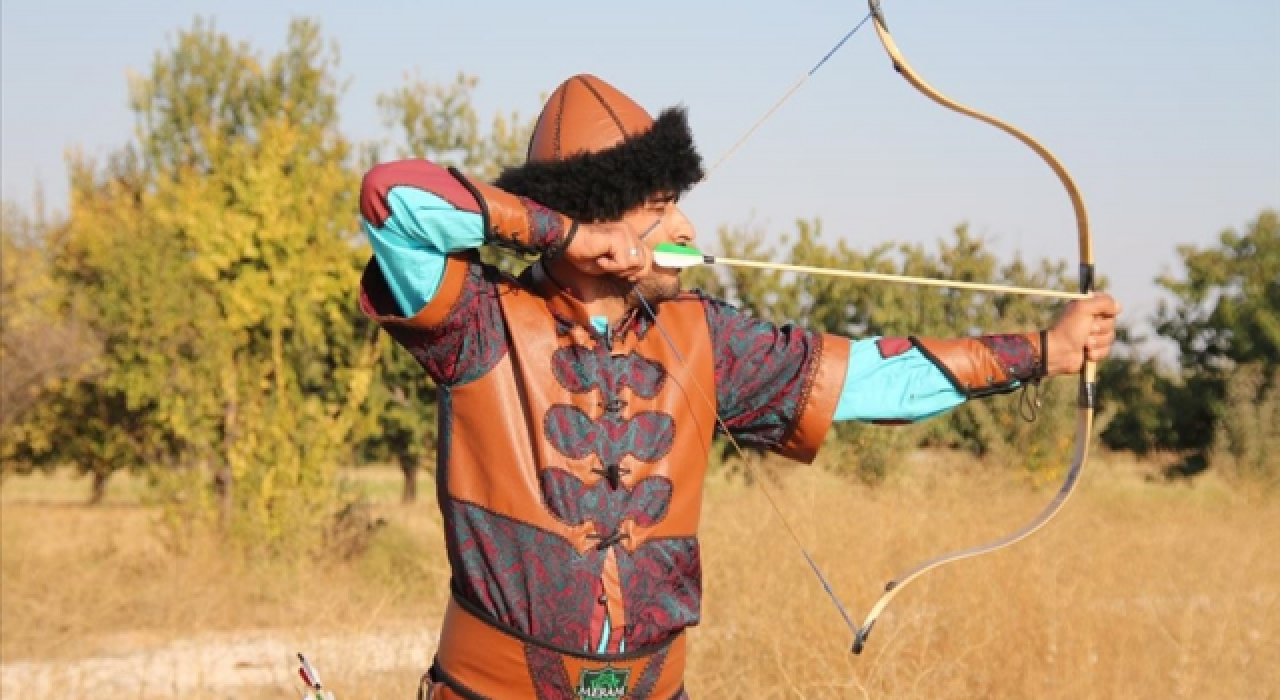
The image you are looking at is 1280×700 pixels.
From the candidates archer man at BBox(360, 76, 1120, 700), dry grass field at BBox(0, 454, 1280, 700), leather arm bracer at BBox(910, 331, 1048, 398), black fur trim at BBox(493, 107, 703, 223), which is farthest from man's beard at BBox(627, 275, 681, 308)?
dry grass field at BBox(0, 454, 1280, 700)

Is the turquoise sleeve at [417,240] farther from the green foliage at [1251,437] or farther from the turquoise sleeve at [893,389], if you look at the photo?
the green foliage at [1251,437]

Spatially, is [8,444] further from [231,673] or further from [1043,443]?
[1043,443]

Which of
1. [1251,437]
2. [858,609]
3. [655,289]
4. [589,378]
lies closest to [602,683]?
[589,378]

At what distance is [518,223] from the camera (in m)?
3.04

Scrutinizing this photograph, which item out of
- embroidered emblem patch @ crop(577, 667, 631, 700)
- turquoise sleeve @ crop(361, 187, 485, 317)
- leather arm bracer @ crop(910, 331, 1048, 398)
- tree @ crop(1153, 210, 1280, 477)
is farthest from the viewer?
tree @ crop(1153, 210, 1280, 477)

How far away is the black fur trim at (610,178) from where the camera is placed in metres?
3.22

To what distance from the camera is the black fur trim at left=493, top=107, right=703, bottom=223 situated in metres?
3.22

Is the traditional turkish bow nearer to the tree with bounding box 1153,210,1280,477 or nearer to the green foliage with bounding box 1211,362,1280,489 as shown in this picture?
the green foliage with bounding box 1211,362,1280,489

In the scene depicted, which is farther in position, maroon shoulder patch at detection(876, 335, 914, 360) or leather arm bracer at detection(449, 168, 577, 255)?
maroon shoulder patch at detection(876, 335, 914, 360)

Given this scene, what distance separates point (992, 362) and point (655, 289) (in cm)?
72

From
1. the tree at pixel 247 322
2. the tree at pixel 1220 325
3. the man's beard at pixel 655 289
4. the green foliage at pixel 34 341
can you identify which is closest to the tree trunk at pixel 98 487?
the green foliage at pixel 34 341

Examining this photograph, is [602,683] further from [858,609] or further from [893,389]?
[858,609]

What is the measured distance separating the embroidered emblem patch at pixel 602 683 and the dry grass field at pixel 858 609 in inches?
78.0

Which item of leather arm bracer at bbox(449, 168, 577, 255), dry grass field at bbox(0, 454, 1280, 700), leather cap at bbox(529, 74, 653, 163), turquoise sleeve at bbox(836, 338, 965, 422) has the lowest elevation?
dry grass field at bbox(0, 454, 1280, 700)
